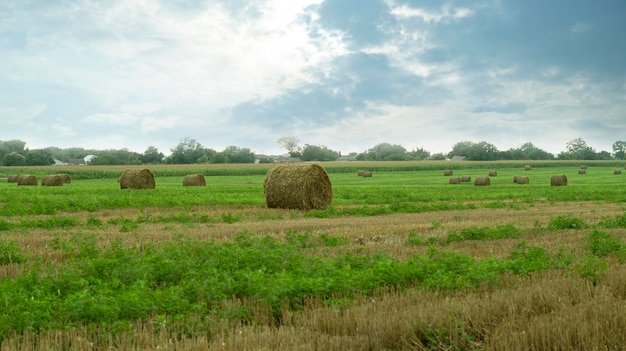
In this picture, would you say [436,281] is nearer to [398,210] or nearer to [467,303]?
[467,303]

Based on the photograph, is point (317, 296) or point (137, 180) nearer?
point (317, 296)

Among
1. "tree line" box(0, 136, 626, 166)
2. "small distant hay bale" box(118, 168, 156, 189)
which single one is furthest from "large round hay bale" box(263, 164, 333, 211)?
"tree line" box(0, 136, 626, 166)

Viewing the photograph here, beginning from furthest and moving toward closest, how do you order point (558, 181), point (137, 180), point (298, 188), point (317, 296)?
1. point (558, 181)
2. point (137, 180)
3. point (298, 188)
4. point (317, 296)

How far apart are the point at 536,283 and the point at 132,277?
620 centimetres

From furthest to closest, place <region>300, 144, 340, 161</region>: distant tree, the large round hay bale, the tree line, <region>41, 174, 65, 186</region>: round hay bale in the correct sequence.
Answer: <region>300, 144, 340, 161</region>: distant tree
the tree line
<region>41, 174, 65, 186</region>: round hay bale
the large round hay bale

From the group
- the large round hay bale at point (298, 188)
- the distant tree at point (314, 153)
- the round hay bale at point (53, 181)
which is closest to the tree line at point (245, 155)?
the distant tree at point (314, 153)

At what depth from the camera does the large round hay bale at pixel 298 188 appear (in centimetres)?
2734

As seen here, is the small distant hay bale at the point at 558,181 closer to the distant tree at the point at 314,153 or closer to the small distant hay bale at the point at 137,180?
the small distant hay bale at the point at 137,180

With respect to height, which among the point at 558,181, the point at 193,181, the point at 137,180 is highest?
Answer: the point at 137,180

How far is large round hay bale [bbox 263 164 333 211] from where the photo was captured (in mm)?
27344

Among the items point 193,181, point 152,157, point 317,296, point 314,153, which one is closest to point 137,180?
point 193,181

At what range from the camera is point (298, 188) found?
27375mm

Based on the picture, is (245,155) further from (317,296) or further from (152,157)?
(317,296)

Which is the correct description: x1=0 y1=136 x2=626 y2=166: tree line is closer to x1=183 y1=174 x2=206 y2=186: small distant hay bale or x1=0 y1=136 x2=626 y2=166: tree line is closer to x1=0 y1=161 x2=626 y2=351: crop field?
x1=183 y1=174 x2=206 y2=186: small distant hay bale
